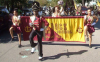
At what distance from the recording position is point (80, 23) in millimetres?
6512

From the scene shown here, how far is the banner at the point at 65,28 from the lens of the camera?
21.5ft

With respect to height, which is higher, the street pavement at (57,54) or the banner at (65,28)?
the banner at (65,28)

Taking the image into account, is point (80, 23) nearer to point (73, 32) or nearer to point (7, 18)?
point (73, 32)

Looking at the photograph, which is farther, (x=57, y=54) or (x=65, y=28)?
(x=65, y=28)

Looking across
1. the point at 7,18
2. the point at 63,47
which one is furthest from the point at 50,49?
the point at 7,18

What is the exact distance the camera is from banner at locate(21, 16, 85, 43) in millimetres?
6558

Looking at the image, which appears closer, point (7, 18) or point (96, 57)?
point (96, 57)

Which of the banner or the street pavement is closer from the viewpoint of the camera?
the street pavement

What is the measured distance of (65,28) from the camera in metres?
6.74

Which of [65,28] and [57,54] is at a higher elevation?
[65,28]

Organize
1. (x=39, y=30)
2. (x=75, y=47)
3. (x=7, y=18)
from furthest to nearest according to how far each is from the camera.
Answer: (x=7, y=18), (x=75, y=47), (x=39, y=30)

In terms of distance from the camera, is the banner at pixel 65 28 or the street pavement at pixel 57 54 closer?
the street pavement at pixel 57 54

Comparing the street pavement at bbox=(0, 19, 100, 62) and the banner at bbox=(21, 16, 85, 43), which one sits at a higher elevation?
the banner at bbox=(21, 16, 85, 43)

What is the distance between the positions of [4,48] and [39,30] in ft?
8.62
